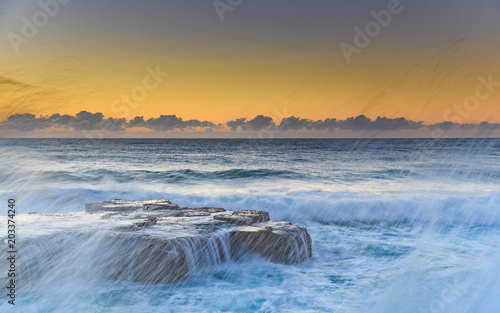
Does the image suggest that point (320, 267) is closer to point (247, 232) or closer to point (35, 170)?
point (247, 232)

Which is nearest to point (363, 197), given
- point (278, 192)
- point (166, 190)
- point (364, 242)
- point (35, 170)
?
point (278, 192)

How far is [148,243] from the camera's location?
19.7 ft

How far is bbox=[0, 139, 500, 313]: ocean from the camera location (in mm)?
5332

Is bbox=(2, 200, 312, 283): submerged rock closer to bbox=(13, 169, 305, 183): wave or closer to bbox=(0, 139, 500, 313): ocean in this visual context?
bbox=(0, 139, 500, 313): ocean

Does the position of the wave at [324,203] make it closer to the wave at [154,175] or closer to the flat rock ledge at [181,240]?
the wave at [154,175]

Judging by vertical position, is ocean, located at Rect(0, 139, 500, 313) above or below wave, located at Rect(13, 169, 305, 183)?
above

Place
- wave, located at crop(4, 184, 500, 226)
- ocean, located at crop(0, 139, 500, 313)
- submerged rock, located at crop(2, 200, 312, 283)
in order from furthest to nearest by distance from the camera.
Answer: wave, located at crop(4, 184, 500, 226) < submerged rock, located at crop(2, 200, 312, 283) < ocean, located at crop(0, 139, 500, 313)

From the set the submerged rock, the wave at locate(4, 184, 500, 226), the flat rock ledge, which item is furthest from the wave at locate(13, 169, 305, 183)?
the submerged rock

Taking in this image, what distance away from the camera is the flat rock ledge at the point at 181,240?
5961 millimetres

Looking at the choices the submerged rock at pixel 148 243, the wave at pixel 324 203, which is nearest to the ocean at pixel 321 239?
the wave at pixel 324 203

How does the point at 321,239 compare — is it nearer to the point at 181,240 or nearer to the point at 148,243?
the point at 181,240

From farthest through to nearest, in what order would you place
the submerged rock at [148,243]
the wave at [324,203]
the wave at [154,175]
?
1. the wave at [154,175]
2. the wave at [324,203]
3. the submerged rock at [148,243]

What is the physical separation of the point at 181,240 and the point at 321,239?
4352 mm

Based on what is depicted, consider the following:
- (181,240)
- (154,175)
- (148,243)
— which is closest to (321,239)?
(181,240)
